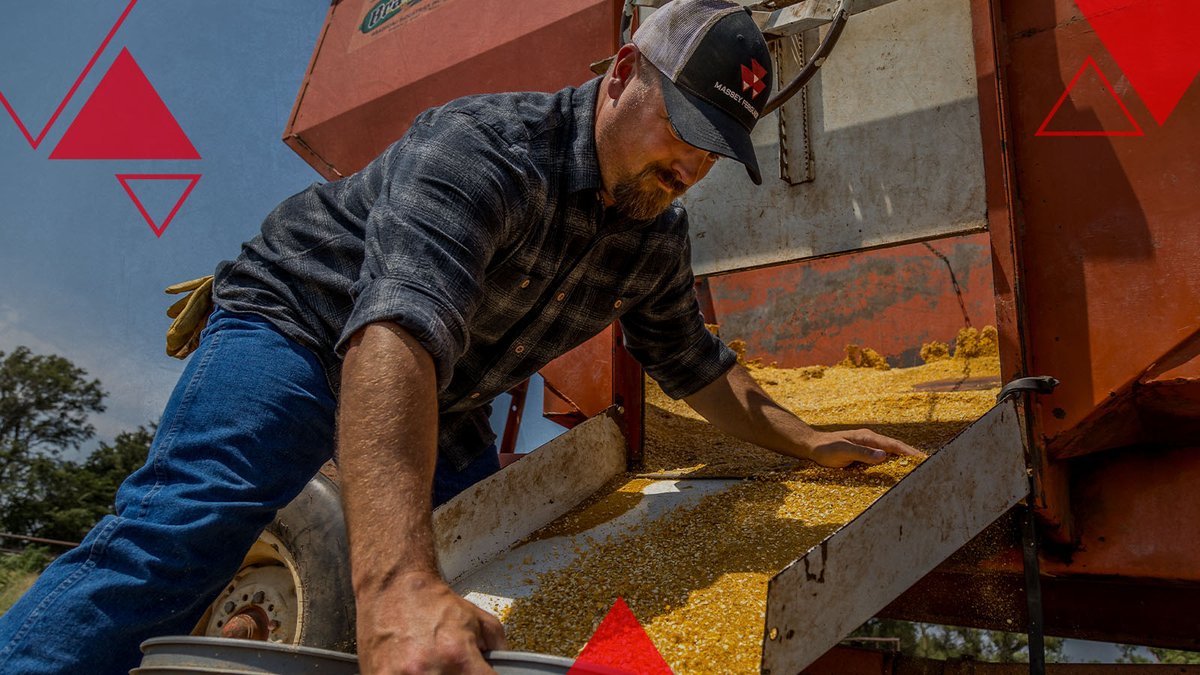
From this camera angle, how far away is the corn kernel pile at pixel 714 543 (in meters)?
1.74

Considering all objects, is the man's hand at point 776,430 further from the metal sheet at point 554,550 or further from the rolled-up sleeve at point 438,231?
the rolled-up sleeve at point 438,231

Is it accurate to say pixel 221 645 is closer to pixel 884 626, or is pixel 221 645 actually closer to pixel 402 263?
pixel 402 263

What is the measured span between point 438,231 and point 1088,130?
5.45 feet

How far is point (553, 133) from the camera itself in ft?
6.40

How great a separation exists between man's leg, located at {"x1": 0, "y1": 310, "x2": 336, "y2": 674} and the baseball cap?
92cm

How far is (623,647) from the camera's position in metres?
1.74

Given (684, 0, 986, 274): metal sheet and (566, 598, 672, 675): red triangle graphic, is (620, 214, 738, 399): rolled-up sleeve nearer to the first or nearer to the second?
(684, 0, 986, 274): metal sheet

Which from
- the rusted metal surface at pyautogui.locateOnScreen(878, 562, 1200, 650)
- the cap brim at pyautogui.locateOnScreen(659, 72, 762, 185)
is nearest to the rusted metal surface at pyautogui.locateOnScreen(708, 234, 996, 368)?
the rusted metal surface at pyautogui.locateOnScreen(878, 562, 1200, 650)

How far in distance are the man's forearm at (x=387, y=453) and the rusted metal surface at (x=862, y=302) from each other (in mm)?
3062

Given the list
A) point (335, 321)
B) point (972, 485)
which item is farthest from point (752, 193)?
point (335, 321)

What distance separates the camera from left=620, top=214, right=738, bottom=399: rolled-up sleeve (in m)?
2.51

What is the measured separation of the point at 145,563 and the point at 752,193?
2358mm

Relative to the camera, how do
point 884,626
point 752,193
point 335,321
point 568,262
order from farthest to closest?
1. point 884,626
2. point 752,193
3. point 568,262
4. point 335,321

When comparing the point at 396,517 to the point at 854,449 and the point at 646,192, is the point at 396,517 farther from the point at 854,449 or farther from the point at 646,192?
the point at 854,449
